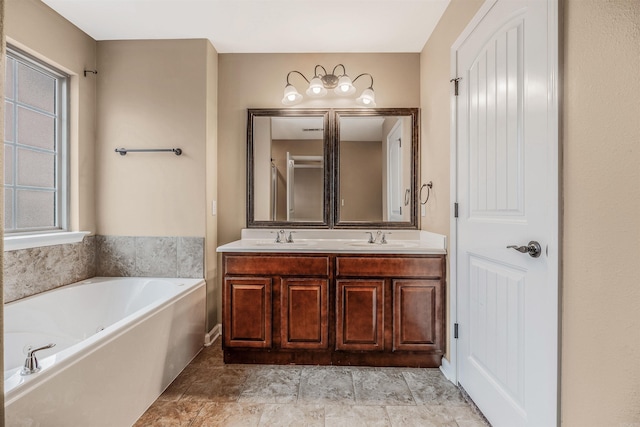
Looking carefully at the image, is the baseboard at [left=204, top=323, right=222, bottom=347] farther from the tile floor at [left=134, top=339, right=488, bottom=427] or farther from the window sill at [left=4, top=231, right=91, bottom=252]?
the window sill at [left=4, top=231, right=91, bottom=252]

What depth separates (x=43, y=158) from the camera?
2.19m

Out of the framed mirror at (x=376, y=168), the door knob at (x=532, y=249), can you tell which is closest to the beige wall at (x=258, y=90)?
the framed mirror at (x=376, y=168)

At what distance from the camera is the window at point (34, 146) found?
1.95 meters

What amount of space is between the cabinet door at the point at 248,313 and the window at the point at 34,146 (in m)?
1.38

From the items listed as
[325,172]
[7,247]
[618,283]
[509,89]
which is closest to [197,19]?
[325,172]

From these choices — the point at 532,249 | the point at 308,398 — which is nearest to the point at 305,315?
the point at 308,398

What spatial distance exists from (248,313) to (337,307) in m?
0.61

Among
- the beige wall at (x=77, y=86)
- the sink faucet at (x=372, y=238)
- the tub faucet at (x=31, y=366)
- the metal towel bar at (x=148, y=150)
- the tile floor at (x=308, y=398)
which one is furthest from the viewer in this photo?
the sink faucet at (x=372, y=238)

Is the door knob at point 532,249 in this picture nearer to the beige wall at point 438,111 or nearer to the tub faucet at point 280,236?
the beige wall at point 438,111

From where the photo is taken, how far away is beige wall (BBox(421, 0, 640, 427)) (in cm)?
82

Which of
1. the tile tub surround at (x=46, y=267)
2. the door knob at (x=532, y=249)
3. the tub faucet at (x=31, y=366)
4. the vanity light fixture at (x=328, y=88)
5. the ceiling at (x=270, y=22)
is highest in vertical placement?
the ceiling at (x=270, y=22)

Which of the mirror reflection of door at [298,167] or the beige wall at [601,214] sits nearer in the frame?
the beige wall at [601,214]

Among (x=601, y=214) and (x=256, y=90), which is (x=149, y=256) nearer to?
(x=256, y=90)

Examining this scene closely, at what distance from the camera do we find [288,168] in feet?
8.56
